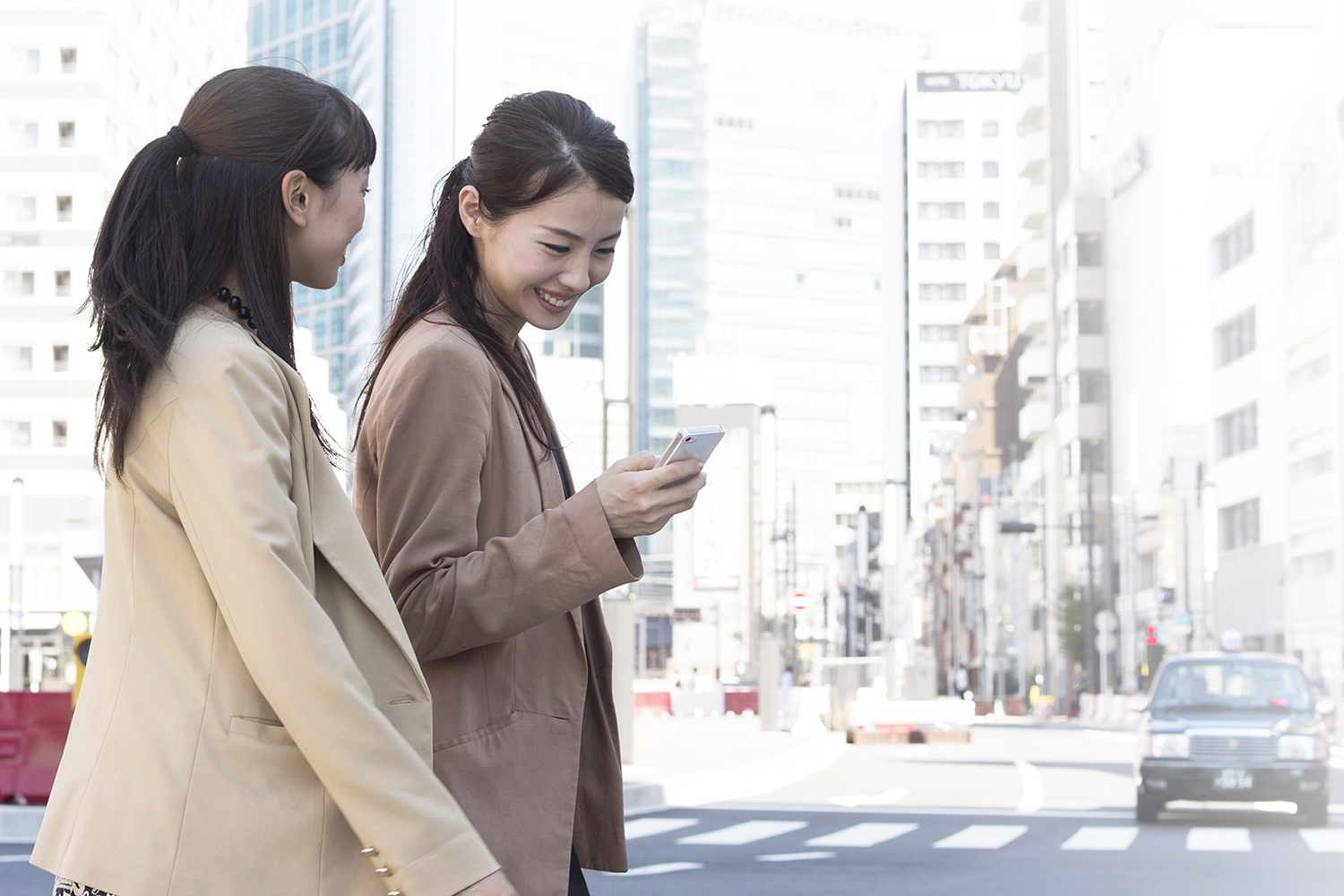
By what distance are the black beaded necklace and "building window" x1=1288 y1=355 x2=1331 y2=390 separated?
4909 cm

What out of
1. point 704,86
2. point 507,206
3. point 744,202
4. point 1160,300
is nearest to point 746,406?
point 744,202

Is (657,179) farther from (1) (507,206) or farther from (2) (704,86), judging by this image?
(1) (507,206)

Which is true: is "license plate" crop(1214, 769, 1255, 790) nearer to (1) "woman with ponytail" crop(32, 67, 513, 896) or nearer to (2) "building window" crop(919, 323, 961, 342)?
(1) "woman with ponytail" crop(32, 67, 513, 896)

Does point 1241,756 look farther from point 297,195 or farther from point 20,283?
point 20,283

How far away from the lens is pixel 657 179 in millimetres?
164500

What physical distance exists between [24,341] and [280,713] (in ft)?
195

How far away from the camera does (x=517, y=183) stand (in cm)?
260

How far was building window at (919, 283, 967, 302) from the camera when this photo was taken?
14912 cm

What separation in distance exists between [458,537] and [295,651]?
0.51 meters

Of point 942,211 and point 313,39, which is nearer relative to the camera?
point 313,39

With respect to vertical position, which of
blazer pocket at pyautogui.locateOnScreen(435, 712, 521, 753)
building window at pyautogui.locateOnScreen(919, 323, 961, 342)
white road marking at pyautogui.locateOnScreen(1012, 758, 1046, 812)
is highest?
building window at pyautogui.locateOnScreen(919, 323, 961, 342)

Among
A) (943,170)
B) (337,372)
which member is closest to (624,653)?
(337,372)

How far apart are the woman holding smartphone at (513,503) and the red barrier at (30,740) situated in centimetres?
1128

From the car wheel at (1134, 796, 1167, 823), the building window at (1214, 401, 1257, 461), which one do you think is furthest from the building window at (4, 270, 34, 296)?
the car wheel at (1134, 796, 1167, 823)
